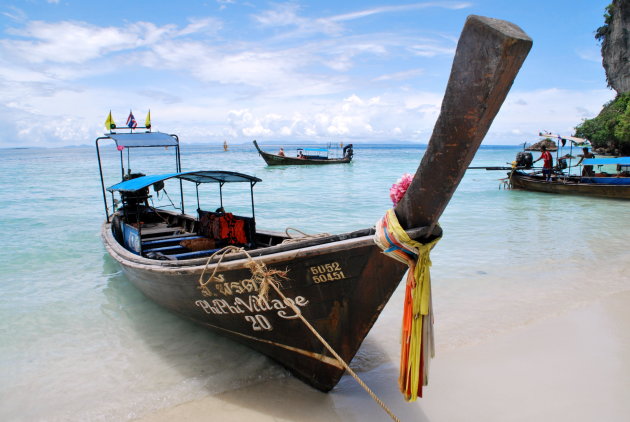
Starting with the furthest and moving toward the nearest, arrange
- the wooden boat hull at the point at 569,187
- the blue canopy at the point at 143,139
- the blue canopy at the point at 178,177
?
1. the wooden boat hull at the point at 569,187
2. the blue canopy at the point at 143,139
3. the blue canopy at the point at 178,177

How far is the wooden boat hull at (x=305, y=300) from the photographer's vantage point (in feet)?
10.6

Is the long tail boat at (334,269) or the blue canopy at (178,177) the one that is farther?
the blue canopy at (178,177)

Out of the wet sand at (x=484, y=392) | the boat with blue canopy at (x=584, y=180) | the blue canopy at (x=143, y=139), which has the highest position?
the blue canopy at (x=143, y=139)

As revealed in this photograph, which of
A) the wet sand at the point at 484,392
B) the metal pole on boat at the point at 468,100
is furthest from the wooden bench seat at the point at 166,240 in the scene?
the metal pole on boat at the point at 468,100

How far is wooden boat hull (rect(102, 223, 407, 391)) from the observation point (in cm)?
324

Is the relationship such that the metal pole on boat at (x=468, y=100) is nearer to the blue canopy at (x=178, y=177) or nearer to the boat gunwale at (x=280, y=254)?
the boat gunwale at (x=280, y=254)

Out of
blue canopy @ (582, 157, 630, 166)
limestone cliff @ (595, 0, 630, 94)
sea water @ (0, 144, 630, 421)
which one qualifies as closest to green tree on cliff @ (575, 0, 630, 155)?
limestone cliff @ (595, 0, 630, 94)

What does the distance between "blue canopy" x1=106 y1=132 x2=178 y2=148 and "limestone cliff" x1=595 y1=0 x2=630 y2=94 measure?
45.2m

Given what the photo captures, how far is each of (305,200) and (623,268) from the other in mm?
12908

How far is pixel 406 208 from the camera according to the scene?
262 cm

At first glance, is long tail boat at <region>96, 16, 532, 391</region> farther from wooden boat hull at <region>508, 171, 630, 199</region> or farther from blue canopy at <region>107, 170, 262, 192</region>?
wooden boat hull at <region>508, 171, 630, 199</region>

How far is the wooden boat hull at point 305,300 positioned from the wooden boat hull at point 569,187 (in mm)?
15905

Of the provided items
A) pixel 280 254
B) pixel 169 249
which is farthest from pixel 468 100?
pixel 169 249

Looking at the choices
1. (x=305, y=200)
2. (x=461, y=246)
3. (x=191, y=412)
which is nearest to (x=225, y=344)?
(x=191, y=412)
